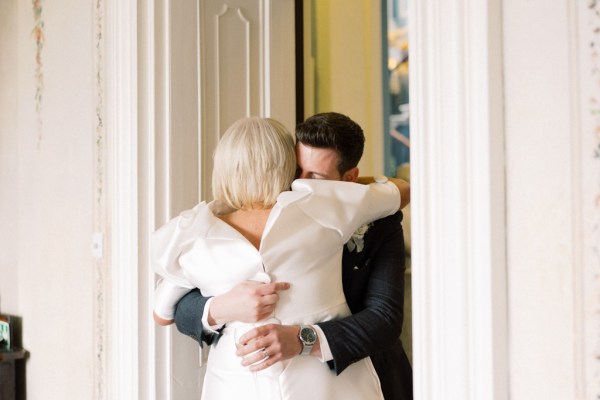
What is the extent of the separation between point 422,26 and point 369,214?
0.55 m

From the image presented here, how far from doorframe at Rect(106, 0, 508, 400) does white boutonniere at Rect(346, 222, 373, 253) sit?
508mm

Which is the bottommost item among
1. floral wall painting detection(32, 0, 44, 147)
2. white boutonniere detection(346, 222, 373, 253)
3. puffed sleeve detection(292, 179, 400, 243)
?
white boutonniere detection(346, 222, 373, 253)

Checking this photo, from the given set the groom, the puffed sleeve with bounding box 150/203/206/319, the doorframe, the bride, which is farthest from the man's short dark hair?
the doorframe

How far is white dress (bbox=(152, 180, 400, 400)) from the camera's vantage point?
1.39 m

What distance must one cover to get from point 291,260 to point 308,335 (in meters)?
0.17

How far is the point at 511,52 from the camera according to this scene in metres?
0.89

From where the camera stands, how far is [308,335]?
4.65 ft

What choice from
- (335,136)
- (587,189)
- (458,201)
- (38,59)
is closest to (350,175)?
(335,136)

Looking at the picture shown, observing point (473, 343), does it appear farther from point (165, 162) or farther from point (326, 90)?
point (326, 90)

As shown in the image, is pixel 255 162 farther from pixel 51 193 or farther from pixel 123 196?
pixel 51 193

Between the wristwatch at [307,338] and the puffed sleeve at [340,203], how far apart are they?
0.21 m

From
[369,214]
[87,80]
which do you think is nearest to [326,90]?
[87,80]

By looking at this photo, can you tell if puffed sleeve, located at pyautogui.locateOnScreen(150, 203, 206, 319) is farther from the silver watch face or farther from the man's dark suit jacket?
the silver watch face

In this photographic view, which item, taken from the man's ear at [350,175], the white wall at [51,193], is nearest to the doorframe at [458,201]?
the man's ear at [350,175]
